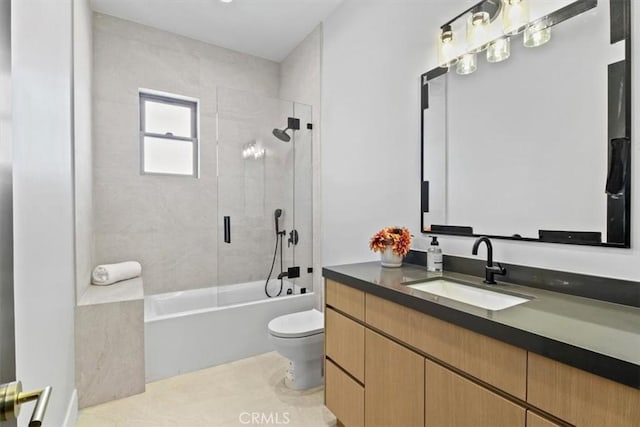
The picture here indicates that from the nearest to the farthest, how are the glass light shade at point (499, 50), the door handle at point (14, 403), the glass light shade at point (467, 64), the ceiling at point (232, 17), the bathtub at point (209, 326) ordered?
the door handle at point (14, 403)
the glass light shade at point (499, 50)
the glass light shade at point (467, 64)
the bathtub at point (209, 326)
the ceiling at point (232, 17)

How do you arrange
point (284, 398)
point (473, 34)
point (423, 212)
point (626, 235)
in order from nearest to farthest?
point (626, 235)
point (473, 34)
point (423, 212)
point (284, 398)

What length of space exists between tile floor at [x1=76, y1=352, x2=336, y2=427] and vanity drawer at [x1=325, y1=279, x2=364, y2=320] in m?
0.75

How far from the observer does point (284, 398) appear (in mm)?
2109

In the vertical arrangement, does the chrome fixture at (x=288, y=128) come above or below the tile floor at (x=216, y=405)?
above

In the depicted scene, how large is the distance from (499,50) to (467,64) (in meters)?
0.18

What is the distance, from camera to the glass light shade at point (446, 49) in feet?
5.78

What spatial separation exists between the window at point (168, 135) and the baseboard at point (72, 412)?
6.47ft

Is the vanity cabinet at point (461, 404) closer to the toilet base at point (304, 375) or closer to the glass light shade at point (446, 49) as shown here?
the toilet base at point (304, 375)

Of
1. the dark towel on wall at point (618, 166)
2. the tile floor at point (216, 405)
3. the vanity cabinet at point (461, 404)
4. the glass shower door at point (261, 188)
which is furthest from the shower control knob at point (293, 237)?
the dark towel on wall at point (618, 166)

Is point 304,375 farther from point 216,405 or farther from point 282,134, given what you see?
point 282,134

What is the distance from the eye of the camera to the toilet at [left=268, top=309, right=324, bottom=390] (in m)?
2.12

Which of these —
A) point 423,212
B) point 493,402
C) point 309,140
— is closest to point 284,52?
point 309,140

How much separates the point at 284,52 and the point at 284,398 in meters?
3.42

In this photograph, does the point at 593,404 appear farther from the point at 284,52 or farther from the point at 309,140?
the point at 284,52
